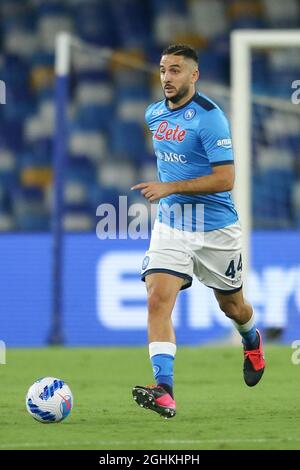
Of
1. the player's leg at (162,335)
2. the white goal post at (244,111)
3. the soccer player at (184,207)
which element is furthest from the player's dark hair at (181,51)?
the white goal post at (244,111)

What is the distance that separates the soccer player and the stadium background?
569 centimetres

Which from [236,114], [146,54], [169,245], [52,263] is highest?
[146,54]

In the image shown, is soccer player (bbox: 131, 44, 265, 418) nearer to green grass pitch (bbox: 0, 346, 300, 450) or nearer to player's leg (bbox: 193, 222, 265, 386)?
player's leg (bbox: 193, 222, 265, 386)

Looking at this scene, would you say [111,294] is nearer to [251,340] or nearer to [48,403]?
[251,340]

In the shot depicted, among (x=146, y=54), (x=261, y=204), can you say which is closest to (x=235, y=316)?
(x=261, y=204)

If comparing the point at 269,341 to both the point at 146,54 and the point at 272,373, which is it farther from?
the point at 146,54

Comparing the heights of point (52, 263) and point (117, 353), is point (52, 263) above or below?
above

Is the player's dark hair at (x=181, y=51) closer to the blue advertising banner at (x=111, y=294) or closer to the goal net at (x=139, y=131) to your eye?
the goal net at (x=139, y=131)

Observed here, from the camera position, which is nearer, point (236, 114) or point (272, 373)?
point (272, 373)

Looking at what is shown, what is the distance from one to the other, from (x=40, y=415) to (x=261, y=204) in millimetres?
8684

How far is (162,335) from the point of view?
6980 mm

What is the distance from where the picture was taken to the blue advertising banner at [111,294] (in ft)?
44.1

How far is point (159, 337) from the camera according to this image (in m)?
6.98
